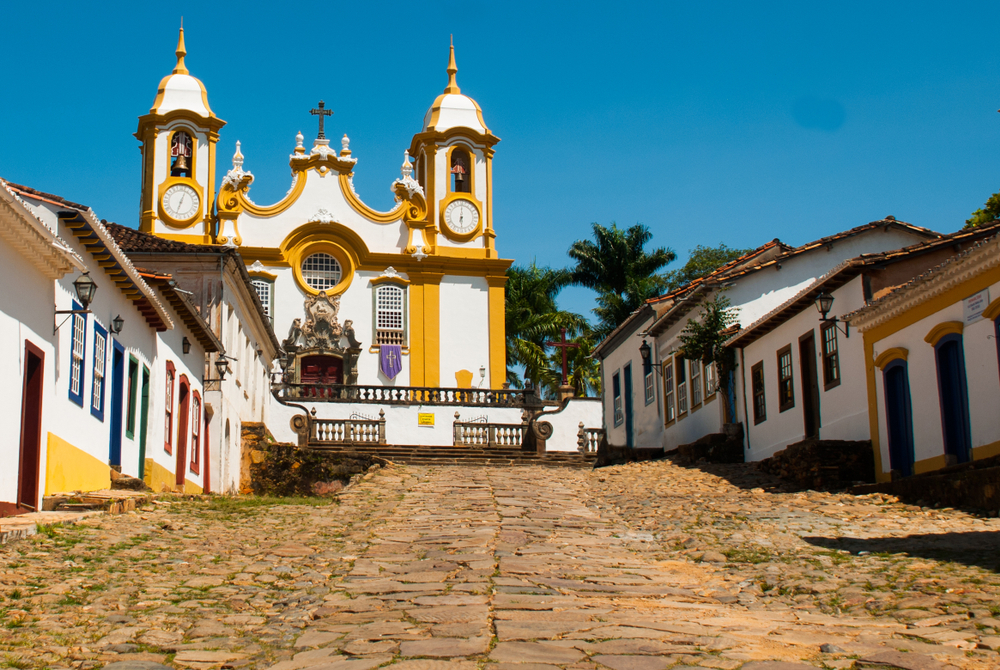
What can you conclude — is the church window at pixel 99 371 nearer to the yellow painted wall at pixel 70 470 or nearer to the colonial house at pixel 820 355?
the yellow painted wall at pixel 70 470

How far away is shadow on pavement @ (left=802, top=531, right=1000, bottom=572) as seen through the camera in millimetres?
10848

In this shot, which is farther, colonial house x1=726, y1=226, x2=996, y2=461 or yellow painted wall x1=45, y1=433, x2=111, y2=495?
colonial house x1=726, y1=226, x2=996, y2=461

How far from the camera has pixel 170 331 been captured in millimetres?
20297

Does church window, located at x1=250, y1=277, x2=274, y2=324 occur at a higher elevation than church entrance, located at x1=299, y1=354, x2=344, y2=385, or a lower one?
higher

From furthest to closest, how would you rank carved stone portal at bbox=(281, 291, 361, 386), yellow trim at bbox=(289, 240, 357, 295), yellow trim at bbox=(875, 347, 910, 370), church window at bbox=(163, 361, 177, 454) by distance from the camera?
yellow trim at bbox=(289, 240, 357, 295), carved stone portal at bbox=(281, 291, 361, 386), church window at bbox=(163, 361, 177, 454), yellow trim at bbox=(875, 347, 910, 370)

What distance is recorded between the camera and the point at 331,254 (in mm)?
44469

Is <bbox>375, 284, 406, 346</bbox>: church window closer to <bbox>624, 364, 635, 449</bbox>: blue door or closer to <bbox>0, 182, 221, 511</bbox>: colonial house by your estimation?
<bbox>624, 364, 635, 449</bbox>: blue door

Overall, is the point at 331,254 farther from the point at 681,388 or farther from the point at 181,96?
the point at 681,388

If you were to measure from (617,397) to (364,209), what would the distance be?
1464 centimetres

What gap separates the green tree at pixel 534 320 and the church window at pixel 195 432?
29371mm

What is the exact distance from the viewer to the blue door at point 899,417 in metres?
17.6

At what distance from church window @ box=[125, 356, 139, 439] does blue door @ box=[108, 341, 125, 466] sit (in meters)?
0.48

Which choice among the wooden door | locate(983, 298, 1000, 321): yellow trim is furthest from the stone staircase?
locate(983, 298, 1000, 321): yellow trim

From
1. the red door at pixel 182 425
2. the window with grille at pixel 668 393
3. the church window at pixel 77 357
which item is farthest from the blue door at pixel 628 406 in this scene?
the church window at pixel 77 357
